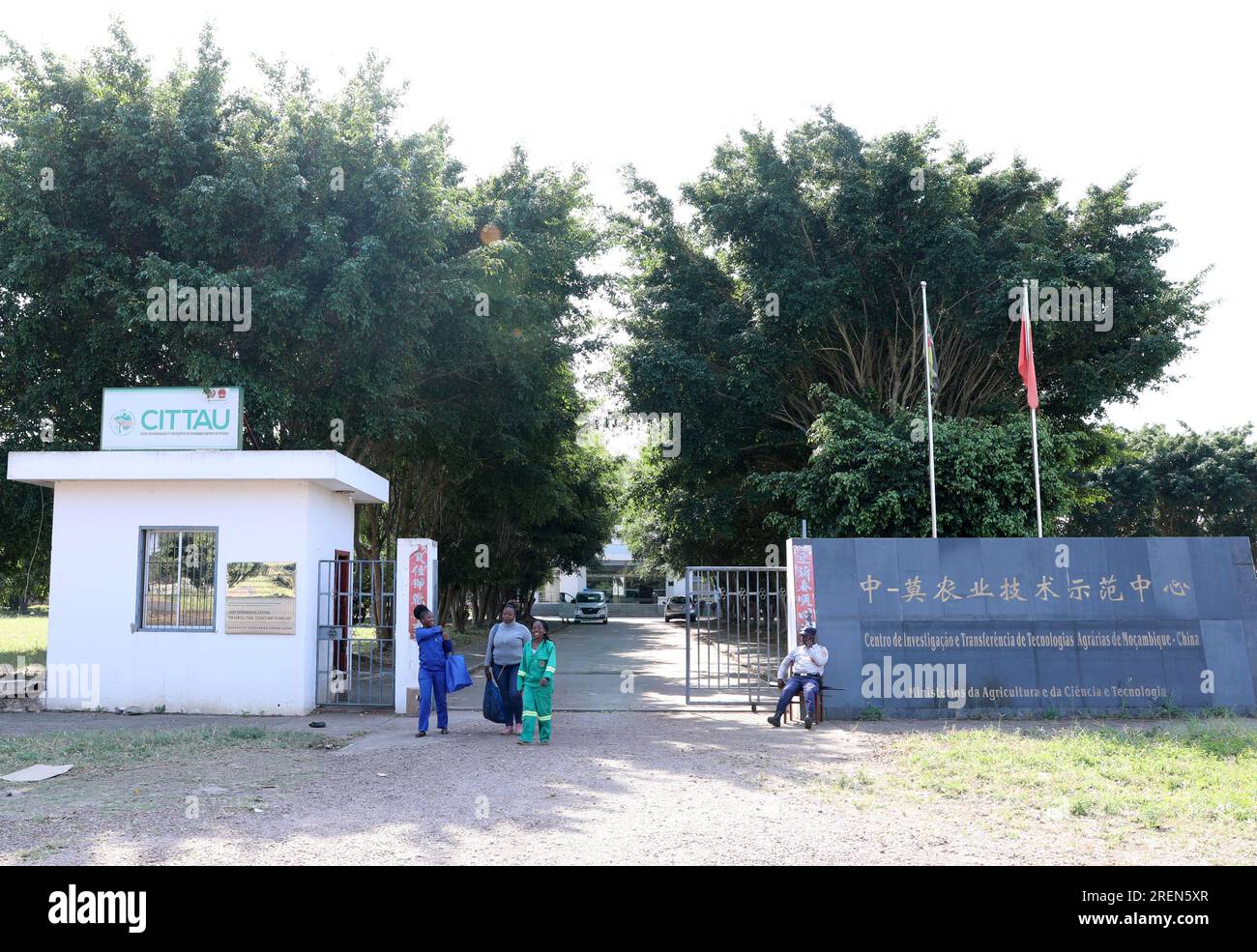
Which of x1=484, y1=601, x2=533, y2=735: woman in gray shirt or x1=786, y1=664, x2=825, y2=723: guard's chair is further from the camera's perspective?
x1=786, y1=664, x2=825, y2=723: guard's chair

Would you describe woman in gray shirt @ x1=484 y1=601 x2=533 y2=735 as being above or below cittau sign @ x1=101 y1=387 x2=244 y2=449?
below

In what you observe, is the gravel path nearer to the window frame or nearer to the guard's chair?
the guard's chair

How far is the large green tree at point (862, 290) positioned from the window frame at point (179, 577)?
11.0 m

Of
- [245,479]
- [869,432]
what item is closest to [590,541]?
[869,432]

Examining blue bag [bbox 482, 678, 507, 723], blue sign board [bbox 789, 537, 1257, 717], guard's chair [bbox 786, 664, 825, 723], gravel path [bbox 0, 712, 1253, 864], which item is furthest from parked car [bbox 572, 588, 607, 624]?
gravel path [bbox 0, 712, 1253, 864]

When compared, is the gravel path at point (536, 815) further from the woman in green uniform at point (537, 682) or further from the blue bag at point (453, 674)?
the blue bag at point (453, 674)

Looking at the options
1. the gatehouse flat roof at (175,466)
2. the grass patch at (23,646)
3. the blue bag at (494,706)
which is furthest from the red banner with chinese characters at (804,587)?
the grass patch at (23,646)

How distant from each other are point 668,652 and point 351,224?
47.9 feet

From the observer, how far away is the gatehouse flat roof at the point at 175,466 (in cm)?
1203

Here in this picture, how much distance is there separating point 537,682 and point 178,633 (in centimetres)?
530

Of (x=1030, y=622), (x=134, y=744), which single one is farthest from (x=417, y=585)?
(x=1030, y=622)

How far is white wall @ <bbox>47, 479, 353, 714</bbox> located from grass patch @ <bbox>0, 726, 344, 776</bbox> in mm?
1362

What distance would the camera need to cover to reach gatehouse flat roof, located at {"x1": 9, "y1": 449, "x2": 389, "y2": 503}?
12031 mm

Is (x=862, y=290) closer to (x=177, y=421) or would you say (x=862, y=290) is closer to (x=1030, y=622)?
(x=1030, y=622)
